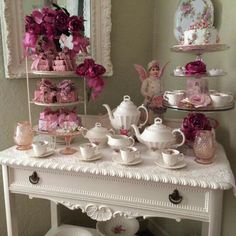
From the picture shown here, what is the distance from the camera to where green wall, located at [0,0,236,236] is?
58.4 inches

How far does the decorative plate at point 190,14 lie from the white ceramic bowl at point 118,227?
1.06 metres

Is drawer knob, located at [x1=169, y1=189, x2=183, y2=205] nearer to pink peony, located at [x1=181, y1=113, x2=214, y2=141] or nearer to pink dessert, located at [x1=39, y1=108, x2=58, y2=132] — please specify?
pink peony, located at [x1=181, y1=113, x2=214, y2=141]

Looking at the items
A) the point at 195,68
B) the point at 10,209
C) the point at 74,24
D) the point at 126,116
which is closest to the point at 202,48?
the point at 195,68

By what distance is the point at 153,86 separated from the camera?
4.46ft

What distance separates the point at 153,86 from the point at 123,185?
0.51 m

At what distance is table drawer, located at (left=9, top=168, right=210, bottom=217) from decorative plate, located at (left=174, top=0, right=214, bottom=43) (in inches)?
29.6

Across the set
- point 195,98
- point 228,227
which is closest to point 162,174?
point 195,98

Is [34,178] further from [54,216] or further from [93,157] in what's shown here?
[54,216]

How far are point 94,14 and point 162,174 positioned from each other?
98 cm

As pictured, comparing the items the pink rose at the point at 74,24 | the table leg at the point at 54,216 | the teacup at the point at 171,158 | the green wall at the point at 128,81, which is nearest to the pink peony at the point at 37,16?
the pink rose at the point at 74,24

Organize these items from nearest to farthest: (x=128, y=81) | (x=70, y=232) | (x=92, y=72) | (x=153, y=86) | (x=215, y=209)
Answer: (x=215, y=209) → (x=92, y=72) → (x=153, y=86) → (x=70, y=232) → (x=128, y=81)

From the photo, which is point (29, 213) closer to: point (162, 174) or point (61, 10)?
point (162, 174)

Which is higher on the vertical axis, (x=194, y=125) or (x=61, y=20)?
(x=61, y=20)

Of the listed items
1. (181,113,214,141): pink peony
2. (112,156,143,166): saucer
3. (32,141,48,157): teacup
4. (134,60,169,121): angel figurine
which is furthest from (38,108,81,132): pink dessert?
(181,113,214,141): pink peony
